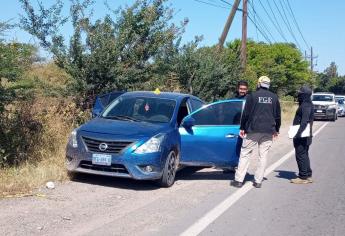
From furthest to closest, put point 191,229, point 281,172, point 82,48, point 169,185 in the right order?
point 82,48 < point 281,172 < point 169,185 < point 191,229

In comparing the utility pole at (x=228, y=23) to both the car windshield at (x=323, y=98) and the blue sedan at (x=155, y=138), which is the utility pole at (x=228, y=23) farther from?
the blue sedan at (x=155, y=138)

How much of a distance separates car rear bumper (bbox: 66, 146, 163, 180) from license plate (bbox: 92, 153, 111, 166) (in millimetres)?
58

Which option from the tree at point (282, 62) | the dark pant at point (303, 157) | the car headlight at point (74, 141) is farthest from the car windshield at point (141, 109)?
the tree at point (282, 62)

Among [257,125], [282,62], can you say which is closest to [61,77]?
[257,125]

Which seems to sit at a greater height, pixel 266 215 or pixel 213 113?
pixel 213 113

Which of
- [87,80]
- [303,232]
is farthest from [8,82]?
[303,232]

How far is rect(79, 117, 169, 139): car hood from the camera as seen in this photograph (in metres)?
8.50

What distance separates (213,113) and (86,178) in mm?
2560

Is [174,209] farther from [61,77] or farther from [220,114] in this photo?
[61,77]

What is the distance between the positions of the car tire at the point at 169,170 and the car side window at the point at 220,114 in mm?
933

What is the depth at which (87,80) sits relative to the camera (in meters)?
13.5

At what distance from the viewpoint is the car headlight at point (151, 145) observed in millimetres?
8375

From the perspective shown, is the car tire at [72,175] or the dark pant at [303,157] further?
the dark pant at [303,157]

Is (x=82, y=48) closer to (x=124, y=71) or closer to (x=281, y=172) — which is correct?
(x=124, y=71)
